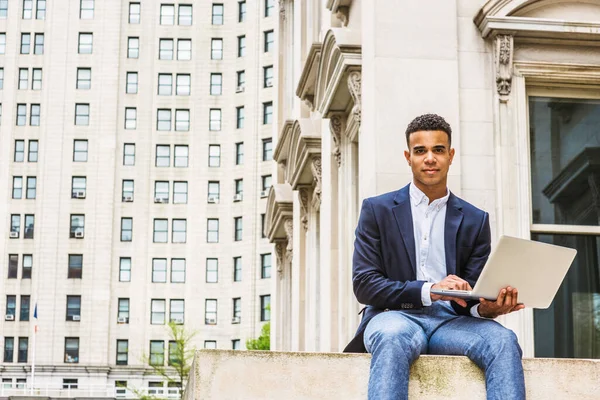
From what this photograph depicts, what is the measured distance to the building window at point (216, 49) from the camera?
102m

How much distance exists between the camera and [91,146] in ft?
331

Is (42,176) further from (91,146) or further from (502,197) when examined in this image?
(502,197)

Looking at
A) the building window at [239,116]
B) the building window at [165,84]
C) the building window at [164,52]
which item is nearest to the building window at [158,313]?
the building window at [239,116]

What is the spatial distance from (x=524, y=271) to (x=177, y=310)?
9260cm

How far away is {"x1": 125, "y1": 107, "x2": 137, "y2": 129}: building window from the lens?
101 m

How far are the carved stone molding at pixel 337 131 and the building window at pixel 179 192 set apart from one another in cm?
8180

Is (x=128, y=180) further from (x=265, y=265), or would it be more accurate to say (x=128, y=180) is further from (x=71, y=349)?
(x=71, y=349)

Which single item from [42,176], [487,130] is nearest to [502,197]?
[487,130]

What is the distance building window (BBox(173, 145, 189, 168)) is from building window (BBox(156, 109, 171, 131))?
1.93 m

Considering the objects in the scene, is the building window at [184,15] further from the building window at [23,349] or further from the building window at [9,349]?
the building window at [9,349]

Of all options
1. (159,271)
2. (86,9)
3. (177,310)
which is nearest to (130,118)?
(86,9)

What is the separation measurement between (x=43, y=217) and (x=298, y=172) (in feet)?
259

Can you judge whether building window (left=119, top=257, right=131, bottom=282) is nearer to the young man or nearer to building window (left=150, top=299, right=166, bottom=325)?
building window (left=150, top=299, right=166, bottom=325)

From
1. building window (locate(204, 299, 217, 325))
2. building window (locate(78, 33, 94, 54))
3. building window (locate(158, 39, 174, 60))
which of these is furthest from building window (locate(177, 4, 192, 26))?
building window (locate(204, 299, 217, 325))
